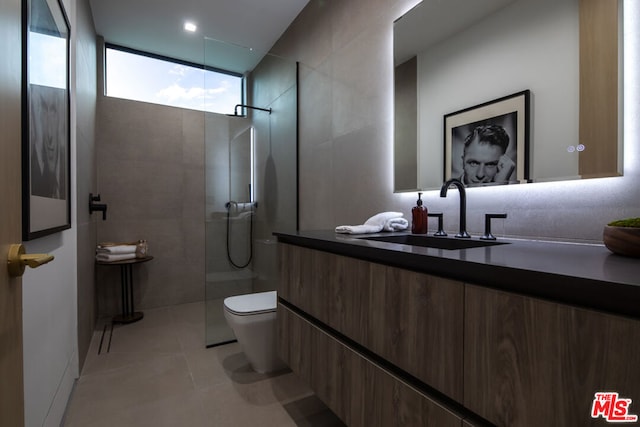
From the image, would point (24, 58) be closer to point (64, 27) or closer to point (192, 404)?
point (64, 27)

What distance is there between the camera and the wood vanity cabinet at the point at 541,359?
506mm

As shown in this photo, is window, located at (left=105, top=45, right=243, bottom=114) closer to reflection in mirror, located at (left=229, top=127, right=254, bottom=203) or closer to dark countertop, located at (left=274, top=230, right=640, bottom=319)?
reflection in mirror, located at (left=229, top=127, right=254, bottom=203)

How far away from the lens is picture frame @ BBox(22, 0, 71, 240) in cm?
97

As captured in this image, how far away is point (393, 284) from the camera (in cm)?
95

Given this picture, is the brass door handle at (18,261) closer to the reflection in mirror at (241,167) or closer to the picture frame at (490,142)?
the picture frame at (490,142)

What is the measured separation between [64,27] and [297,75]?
172 centimetres

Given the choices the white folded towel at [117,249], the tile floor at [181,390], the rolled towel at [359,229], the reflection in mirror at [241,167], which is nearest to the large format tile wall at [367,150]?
the rolled towel at [359,229]

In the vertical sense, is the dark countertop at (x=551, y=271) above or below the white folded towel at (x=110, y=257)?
above

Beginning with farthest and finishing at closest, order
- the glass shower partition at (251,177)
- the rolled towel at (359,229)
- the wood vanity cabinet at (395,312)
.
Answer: the glass shower partition at (251,177), the rolled towel at (359,229), the wood vanity cabinet at (395,312)

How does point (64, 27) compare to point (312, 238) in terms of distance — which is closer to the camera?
point (312, 238)

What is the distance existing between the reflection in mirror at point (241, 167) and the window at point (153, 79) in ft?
1.14

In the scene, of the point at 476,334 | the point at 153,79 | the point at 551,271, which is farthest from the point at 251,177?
the point at 551,271

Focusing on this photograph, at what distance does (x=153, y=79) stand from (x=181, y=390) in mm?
3238

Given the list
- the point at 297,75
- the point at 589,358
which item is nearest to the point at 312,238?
the point at 589,358
